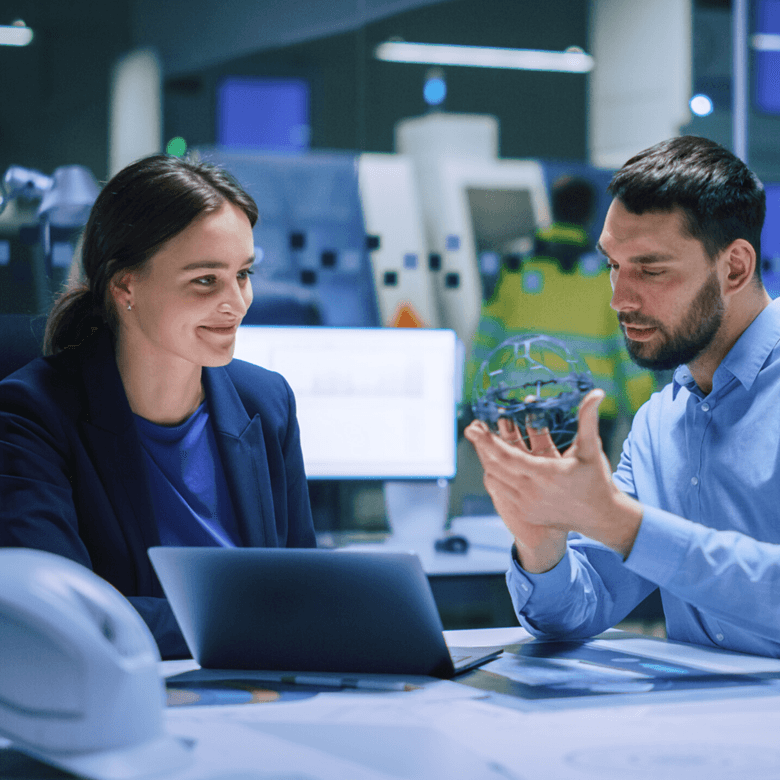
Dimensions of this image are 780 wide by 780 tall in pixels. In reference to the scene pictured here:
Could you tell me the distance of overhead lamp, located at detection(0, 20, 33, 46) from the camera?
3951 mm

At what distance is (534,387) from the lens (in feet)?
4.44

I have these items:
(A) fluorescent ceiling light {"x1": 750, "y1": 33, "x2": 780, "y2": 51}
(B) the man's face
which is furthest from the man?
(A) fluorescent ceiling light {"x1": 750, "y1": 33, "x2": 780, "y2": 51}

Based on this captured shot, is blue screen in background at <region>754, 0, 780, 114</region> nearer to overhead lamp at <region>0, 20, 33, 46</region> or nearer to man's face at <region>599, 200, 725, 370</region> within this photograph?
overhead lamp at <region>0, 20, 33, 46</region>

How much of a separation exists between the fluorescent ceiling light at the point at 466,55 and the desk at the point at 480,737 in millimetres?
4354

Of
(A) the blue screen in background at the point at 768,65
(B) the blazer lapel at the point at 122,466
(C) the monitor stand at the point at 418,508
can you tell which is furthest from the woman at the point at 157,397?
(A) the blue screen in background at the point at 768,65

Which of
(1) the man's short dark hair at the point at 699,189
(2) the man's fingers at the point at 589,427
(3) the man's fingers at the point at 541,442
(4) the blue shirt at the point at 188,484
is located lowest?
(4) the blue shirt at the point at 188,484

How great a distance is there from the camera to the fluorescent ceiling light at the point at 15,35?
3.95 m

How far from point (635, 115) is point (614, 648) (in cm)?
434

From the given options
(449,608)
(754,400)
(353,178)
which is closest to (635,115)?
(353,178)

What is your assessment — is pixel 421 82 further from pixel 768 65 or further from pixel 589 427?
pixel 589 427

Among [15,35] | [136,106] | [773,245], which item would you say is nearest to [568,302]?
[773,245]

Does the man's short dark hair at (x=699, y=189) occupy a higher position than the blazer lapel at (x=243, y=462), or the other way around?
the man's short dark hair at (x=699, y=189)

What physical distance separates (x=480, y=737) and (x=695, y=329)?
0.83 metres

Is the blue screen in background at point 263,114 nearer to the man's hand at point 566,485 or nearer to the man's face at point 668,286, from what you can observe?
the man's face at point 668,286
